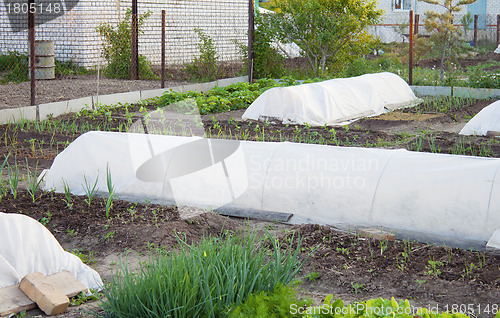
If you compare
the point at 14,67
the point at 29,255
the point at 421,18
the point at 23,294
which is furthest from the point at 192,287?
the point at 421,18

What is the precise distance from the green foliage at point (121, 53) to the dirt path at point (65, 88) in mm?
411

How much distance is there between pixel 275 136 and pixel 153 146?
270 centimetres

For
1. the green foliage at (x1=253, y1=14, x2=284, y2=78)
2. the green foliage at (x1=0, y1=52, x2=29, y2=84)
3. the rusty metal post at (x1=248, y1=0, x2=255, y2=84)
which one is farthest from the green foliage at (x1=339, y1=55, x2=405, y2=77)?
the green foliage at (x1=0, y1=52, x2=29, y2=84)

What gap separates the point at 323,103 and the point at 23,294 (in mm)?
6855

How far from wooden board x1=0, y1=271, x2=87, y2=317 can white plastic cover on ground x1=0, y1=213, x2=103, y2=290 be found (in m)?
0.08

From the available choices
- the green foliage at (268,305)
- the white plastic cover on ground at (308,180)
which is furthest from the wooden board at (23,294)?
the white plastic cover on ground at (308,180)

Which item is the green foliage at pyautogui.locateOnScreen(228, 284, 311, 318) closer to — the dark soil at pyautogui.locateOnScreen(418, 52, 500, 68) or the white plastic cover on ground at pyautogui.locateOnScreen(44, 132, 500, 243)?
the white plastic cover on ground at pyautogui.locateOnScreen(44, 132, 500, 243)

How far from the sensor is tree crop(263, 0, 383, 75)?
43.3 feet

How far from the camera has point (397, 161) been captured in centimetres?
479

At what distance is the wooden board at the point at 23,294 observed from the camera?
124 inches

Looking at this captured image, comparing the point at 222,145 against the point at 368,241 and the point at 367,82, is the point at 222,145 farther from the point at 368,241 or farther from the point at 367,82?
the point at 367,82

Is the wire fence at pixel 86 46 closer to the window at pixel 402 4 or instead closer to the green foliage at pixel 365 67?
the green foliage at pixel 365 67

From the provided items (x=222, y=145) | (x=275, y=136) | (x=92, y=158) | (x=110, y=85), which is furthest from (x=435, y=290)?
(x=110, y=85)

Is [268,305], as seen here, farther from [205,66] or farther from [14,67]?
[14,67]
